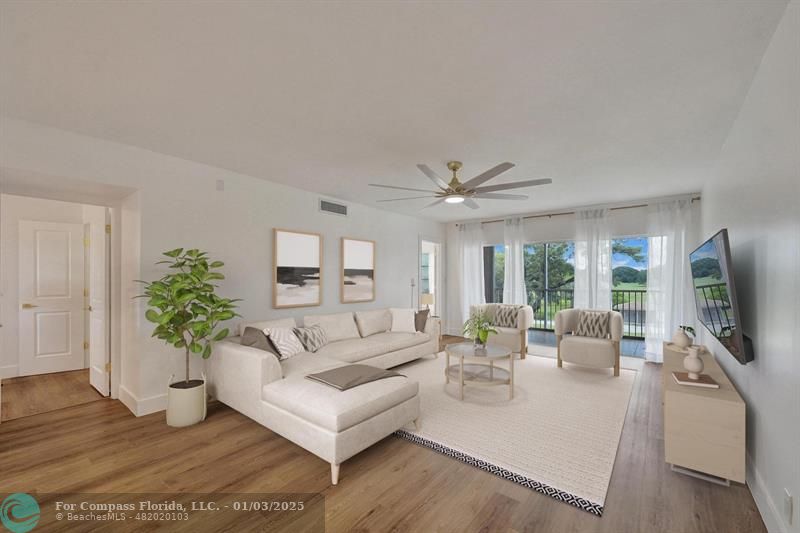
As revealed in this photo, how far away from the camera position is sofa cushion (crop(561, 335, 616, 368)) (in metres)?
4.61

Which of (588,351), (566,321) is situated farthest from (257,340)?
(566,321)

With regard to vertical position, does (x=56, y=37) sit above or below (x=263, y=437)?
above

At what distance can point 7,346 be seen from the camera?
4.37m

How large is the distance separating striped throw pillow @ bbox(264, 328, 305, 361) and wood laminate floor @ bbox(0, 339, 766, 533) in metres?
0.74

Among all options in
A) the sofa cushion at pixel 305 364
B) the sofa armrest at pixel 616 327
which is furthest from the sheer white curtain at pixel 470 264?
the sofa cushion at pixel 305 364

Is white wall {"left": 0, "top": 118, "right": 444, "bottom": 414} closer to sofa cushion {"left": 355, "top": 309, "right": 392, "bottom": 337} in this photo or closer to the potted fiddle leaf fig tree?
the potted fiddle leaf fig tree

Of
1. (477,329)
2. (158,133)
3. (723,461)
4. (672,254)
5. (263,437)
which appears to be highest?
(158,133)

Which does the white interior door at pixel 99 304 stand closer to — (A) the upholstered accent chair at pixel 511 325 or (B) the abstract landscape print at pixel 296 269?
(B) the abstract landscape print at pixel 296 269

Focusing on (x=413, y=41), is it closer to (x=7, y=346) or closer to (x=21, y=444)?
(x=21, y=444)

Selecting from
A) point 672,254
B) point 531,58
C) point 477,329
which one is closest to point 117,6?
point 531,58

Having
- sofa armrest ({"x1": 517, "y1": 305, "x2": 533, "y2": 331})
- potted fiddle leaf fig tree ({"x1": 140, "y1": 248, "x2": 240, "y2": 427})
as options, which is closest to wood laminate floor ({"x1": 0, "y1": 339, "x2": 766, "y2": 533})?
potted fiddle leaf fig tree ({"x1": 140, "y1": 248, "x2": 240, "y2": 427})

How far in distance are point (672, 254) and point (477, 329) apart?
3.62m

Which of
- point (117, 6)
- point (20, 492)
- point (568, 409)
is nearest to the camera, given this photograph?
point (117, 6)

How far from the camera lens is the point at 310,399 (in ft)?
8.16
